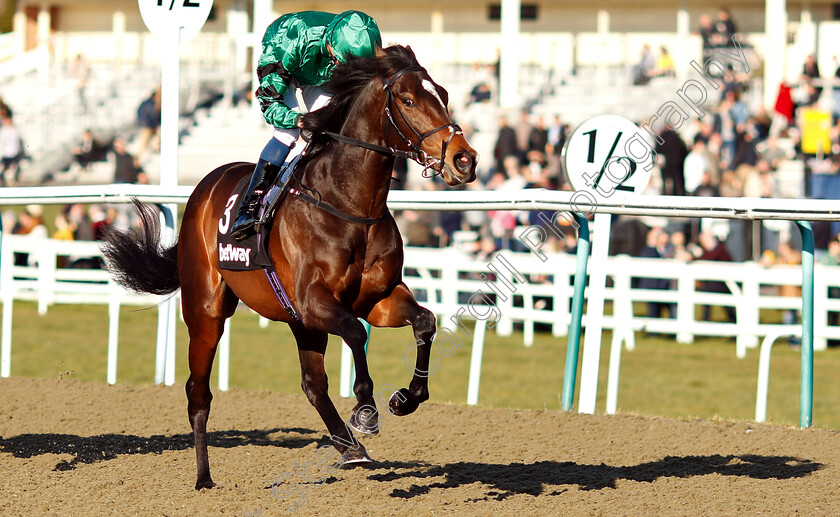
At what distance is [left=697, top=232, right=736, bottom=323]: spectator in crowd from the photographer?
1087 cm

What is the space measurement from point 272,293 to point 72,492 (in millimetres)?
1065

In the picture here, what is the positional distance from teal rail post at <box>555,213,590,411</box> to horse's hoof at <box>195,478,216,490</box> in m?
1.93

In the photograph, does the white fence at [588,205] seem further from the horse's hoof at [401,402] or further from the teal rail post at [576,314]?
the horse's hoof at [401,402]

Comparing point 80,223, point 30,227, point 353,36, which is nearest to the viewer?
point 353,36

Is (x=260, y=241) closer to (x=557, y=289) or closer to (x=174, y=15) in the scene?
(x=174, y=15)

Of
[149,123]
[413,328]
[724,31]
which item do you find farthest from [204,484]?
[724,31]

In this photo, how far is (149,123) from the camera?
18.7 m

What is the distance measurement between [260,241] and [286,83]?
0.65 m

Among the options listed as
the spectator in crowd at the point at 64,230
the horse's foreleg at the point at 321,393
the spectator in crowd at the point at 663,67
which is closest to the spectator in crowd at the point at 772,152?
the spectator in crowd at the point at 663,67

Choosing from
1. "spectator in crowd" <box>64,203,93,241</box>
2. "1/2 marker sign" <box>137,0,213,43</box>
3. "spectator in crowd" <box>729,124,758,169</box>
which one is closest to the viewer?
"1/2 marker sign" <box>137,0,213,43</box>

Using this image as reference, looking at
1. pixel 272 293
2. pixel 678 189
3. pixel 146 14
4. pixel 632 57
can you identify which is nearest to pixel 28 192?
pixel 146 14

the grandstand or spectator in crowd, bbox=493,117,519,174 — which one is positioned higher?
the grandstand

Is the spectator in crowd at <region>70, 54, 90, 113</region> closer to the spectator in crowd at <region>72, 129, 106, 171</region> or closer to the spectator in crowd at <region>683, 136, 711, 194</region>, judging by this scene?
the spectator in crowd at <region>72, 129, 106, 171</region>

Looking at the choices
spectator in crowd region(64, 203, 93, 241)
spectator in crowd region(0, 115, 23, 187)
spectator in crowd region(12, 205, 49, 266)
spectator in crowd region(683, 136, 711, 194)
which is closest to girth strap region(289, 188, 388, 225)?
spectator in crowd region(683, 136, 711, 194)
